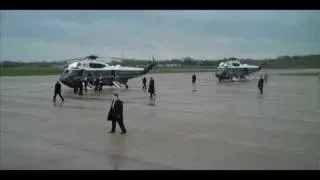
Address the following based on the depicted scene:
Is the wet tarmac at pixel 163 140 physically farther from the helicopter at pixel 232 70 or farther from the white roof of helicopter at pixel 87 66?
the helicopter at pixel 232 70

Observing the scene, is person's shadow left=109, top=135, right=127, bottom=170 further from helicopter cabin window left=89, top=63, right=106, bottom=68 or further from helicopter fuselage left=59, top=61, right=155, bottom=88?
helicopter cabin window left=89, top=63, right=106, bottom=68

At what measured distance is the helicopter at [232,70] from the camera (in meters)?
50.1

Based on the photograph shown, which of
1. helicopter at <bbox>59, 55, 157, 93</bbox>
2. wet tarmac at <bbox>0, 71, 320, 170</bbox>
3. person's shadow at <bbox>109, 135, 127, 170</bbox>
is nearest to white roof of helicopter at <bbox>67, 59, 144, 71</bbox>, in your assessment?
helicopter at <bbox>59, 55, 157, 93</bbox>

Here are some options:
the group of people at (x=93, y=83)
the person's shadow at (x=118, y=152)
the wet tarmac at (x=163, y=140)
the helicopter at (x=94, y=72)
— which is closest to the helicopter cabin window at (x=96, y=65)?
the helicopter at (x=94, y=72)

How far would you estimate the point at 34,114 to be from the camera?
17.2 m

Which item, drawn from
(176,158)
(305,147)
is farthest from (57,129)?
(305,147)

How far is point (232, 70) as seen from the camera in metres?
51.7

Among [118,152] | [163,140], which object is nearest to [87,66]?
[163,140]

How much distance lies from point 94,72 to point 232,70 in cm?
2225

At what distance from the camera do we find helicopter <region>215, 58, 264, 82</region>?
50.1m

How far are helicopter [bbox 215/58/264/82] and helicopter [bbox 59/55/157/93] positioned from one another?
1358 cm

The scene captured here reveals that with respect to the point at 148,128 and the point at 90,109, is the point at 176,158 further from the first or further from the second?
the point at 90,109
